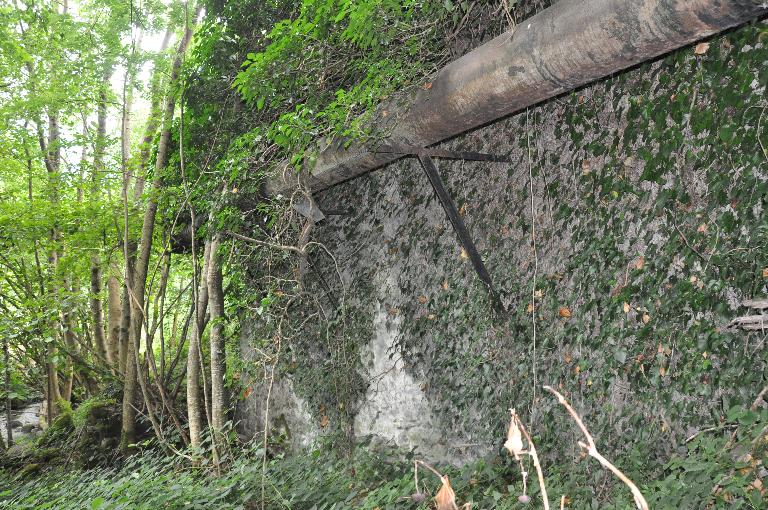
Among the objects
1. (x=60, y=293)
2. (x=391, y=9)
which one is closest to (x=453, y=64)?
(x=391, y=9)

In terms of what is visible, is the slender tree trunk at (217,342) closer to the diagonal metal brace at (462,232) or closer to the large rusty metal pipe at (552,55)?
the large rusty metal pipe at (552,55)

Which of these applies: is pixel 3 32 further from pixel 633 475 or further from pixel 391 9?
pixel 633 475

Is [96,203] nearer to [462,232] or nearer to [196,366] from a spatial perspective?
[196,366]

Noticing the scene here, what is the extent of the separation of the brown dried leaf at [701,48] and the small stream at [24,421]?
12919 mm

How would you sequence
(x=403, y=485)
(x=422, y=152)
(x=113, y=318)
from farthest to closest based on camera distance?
(x=113, y=318) → (x=403, y=485) → (x=422, y=152)

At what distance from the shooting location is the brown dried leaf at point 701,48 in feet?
11.3

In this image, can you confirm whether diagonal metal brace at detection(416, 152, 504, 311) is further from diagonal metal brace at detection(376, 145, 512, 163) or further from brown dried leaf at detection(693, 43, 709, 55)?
brown dried leaf at detection(693, 43, 709, 55)

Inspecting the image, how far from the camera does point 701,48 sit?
3.47 meters

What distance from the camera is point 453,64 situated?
12.9ft

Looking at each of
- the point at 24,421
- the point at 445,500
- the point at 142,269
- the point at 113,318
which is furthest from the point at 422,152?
the point at 24,421

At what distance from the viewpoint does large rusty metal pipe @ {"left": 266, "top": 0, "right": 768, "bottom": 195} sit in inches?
105

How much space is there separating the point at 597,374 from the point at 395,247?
2.44m

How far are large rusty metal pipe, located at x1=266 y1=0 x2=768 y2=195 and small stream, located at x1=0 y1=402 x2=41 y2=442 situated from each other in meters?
11.5

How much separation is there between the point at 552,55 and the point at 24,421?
47.0 ft
